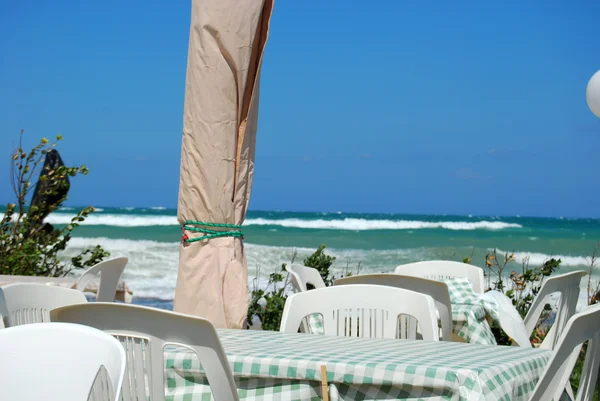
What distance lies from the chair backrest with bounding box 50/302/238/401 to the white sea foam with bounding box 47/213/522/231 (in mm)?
22751

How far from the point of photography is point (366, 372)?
1.98 metres

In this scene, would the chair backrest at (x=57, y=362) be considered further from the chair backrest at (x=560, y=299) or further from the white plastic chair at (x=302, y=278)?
the chair backrest at (x=560, y=299)

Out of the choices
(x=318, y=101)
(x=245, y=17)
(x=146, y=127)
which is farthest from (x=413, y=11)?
(x=245, y=17)

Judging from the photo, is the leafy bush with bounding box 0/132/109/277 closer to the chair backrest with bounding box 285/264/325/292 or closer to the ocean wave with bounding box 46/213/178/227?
the chair backrest with bounding box 285/264/325/292

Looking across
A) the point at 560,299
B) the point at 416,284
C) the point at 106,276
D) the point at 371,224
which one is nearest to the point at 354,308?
the point at 416,284

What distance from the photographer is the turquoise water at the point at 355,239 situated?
16203mm

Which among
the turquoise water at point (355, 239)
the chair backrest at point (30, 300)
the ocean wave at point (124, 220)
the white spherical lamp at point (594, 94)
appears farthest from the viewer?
the ocean wave at point (124, 220)

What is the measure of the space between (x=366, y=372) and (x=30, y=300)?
49.1 inches

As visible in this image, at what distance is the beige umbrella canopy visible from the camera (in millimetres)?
2816

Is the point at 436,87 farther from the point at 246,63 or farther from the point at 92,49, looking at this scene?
the point at 246,63

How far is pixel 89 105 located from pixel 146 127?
3429 mm

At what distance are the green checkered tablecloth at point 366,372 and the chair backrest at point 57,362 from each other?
0.63 metres

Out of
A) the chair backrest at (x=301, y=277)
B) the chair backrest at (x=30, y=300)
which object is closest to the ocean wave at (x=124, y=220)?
the chair backrest at (x=301, y=277)

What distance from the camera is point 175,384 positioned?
7.09 ft
